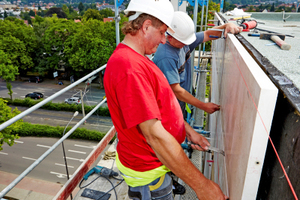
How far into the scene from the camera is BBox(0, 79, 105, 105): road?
27195 millimetres

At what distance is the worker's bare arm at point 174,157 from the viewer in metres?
1.39

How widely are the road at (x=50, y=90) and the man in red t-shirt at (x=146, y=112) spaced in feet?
79.3

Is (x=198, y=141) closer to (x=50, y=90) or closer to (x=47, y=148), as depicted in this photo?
(x=47, y=148)


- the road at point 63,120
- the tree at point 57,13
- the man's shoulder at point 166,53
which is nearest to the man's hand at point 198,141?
the man's shoulder at point 166,53

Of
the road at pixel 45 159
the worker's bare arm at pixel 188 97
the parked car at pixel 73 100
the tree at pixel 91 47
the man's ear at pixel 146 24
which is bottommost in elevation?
the road at pixel 45 159

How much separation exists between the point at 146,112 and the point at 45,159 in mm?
19256

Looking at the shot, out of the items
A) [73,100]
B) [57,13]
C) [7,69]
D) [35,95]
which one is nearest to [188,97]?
[73,100]

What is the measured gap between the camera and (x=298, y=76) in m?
1.10

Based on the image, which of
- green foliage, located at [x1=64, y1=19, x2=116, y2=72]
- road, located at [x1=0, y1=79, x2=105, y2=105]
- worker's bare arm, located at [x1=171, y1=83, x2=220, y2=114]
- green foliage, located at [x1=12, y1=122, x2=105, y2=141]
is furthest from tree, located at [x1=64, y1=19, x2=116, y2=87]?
worker's bare arm, located at [x1=171, y1=83, x2=220, y2=114]

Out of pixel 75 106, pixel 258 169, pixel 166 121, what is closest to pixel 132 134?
pixel 166 121

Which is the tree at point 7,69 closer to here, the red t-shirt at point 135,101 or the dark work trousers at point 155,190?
the dark work trousers at point 155,190

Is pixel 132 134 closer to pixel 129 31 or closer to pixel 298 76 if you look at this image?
pixel 129 31

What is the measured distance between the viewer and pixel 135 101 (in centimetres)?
132

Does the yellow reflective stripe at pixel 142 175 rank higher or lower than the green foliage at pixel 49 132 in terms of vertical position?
A: higher
